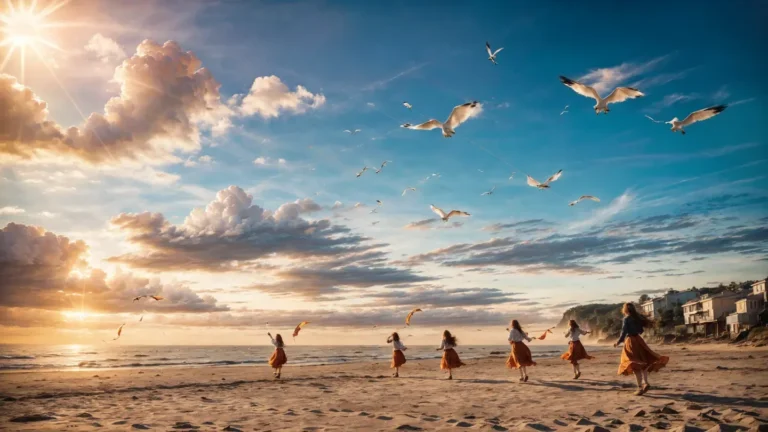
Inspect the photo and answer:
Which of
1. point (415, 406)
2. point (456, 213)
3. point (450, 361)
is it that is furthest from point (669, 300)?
point (415, 406)

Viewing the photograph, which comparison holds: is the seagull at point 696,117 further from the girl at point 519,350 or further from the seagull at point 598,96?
the girl at point 519,350

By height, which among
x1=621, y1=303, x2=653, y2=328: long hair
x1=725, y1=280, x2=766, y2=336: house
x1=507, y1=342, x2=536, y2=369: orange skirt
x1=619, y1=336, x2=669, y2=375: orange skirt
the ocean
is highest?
x1=621, y1=303, x2=653, y2=328: long hair

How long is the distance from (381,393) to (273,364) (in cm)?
984

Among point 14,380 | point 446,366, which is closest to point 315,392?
point 446,366

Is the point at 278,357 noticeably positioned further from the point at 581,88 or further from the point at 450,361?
the point at 581,88

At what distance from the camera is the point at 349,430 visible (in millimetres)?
8641

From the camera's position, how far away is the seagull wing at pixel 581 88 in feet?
53.5

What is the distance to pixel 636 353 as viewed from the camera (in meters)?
12.5

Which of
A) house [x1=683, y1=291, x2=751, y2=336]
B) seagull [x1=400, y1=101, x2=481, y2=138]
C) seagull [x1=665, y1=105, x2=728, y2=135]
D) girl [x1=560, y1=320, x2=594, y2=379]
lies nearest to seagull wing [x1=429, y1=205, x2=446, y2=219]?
seagull [x1=400, y1=101, x2=481, y2=138]

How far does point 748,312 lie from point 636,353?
71511mm

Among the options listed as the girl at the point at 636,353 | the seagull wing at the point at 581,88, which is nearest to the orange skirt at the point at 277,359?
the girl at the point at 636,353

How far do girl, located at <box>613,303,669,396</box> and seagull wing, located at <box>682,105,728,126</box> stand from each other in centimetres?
761

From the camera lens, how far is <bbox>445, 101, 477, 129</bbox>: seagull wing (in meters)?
17.9

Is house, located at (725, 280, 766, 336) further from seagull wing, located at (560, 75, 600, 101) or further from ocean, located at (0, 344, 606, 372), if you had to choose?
seagull wing, located at (560, 75, 600, 101)
